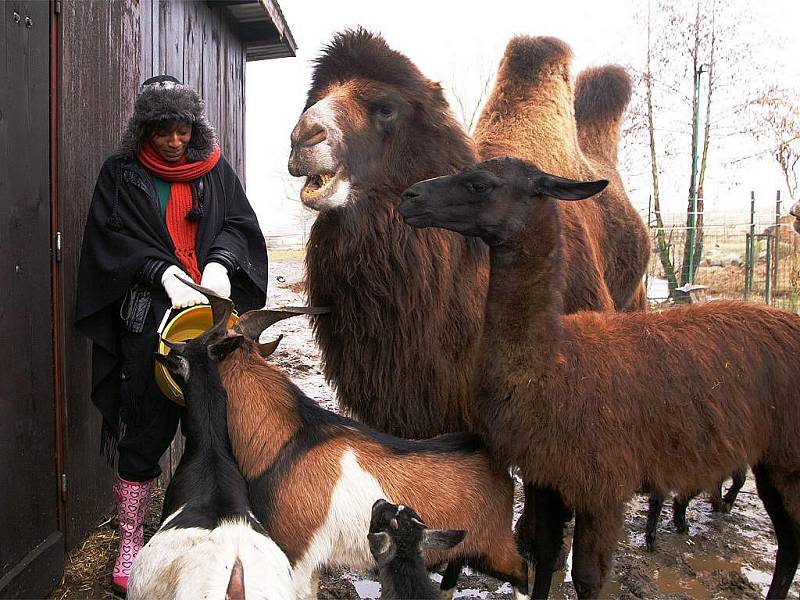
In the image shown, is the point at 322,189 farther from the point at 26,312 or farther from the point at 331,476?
the point at 26,312

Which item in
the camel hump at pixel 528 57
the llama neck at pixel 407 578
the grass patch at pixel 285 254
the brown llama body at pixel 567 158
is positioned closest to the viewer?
the llama neck at pixel 407 578

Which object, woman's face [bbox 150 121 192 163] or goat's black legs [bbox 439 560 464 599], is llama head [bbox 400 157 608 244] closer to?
woman's face [bbox 150 121 192 163]

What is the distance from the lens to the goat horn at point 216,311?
125 inches

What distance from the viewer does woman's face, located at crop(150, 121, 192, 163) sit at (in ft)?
11.8

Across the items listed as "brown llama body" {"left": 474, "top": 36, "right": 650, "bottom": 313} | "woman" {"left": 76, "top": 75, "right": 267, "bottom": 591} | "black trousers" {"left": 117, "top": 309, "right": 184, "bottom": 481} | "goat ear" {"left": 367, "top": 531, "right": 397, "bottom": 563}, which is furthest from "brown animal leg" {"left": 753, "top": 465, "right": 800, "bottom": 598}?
"black trousers" {"left": 117, "top": 309, "right": 184, "bottom": 481}

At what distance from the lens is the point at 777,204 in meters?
14.5

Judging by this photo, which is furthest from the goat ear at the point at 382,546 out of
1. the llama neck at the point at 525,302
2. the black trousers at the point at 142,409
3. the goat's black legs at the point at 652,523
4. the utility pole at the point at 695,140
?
the utility pole at the point at 695,140

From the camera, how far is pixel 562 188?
122 inches

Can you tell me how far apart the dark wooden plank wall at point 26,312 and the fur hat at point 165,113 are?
466mm

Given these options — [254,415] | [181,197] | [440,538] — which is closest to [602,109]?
[181,197]

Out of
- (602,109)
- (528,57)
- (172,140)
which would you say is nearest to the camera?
(172,140)

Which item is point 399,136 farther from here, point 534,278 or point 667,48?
point 667,48

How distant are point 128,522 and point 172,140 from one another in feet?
6.76

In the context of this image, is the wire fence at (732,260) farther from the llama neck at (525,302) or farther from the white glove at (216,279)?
the white glove at (216,279)
